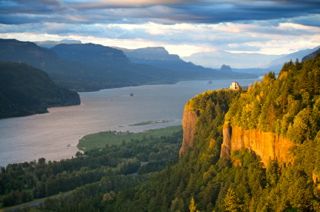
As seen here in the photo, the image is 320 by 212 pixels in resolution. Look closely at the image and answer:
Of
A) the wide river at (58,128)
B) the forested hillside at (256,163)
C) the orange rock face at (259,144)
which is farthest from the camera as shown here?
the wide river at (58,128)

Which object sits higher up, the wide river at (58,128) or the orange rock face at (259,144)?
the orange rock face at (259,144)

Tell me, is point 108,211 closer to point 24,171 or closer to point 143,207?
point 143,207

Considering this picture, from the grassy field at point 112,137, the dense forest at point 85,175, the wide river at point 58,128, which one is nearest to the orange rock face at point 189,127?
the dense forest at point 85,175

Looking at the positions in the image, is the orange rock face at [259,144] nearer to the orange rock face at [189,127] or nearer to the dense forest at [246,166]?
the dense forest at [246,166]

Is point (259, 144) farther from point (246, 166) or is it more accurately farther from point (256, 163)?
point (246, 166)

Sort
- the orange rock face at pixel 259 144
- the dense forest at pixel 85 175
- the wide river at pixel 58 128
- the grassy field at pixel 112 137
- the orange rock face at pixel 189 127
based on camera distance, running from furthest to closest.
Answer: the grassy field at pixel 112 137
the wide river at pixel 58 128
the dense forest at pixel 85 175
the orange rock face at pixel 189 127
the orange rock face at pixel 259 144

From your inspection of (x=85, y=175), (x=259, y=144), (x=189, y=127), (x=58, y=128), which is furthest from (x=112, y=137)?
(x=259, y=144)
